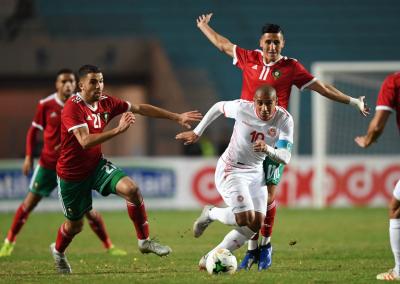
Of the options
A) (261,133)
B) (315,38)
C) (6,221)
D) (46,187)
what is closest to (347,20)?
(315,38)

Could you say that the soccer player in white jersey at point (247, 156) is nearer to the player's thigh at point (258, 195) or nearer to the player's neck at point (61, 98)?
the player's thigh at point (258, 195)

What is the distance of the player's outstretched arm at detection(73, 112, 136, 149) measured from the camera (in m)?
7.80

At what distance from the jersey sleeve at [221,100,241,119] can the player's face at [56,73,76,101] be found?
3175mm

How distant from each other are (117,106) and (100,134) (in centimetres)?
92

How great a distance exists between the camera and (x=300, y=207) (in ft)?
66.9

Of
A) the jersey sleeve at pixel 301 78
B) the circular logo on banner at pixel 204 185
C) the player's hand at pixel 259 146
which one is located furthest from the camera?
A: the circular logo on banner at pixel 204 185

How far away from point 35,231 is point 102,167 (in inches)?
268

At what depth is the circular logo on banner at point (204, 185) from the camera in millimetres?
20109

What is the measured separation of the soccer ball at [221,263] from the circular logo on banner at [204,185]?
12.0 meters

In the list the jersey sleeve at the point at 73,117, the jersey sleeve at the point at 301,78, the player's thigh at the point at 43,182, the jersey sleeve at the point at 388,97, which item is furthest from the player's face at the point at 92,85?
the player's thigh at the point at 43,182

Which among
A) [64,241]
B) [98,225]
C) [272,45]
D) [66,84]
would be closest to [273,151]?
[272,45]

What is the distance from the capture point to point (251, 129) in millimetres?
8445

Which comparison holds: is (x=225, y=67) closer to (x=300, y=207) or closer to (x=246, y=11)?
(x=246, y=11)

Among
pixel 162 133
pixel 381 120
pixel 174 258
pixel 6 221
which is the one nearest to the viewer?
pixel 381 120
